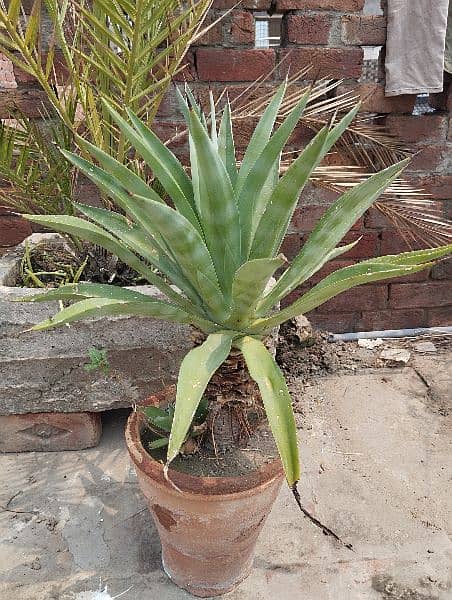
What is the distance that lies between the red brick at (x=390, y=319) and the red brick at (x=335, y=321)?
37 mm

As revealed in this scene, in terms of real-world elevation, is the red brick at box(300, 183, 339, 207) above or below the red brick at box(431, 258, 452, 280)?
above

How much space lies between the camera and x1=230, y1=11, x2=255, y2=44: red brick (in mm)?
1813

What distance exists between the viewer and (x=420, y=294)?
2311mm

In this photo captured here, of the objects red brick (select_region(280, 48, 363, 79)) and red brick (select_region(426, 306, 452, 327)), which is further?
red brick (select_region(426, 306, 452, 327))

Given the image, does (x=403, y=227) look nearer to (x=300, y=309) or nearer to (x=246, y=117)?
(x=246, y=117)

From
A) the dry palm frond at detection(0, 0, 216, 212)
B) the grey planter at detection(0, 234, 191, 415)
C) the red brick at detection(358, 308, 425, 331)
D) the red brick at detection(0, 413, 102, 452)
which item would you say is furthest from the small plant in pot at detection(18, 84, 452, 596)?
the red brick at detection(358, 308, 425, 331)

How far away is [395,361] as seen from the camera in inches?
83.3

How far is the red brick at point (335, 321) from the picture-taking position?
2301 mm

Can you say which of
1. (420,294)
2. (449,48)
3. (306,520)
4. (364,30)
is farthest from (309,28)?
(306,520)

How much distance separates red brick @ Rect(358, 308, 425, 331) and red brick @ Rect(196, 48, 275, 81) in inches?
42.5

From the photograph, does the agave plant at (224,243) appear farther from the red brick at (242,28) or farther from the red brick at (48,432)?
the red brick at (242,28)

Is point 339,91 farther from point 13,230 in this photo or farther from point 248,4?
point 13,230

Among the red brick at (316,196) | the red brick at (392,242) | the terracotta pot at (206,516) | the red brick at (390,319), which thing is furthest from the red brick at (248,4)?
the terracotta pot at (206,516)

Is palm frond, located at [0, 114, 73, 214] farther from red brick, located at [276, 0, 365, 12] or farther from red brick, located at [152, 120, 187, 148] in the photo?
red brick, located at [276, 0, 365, 12]
